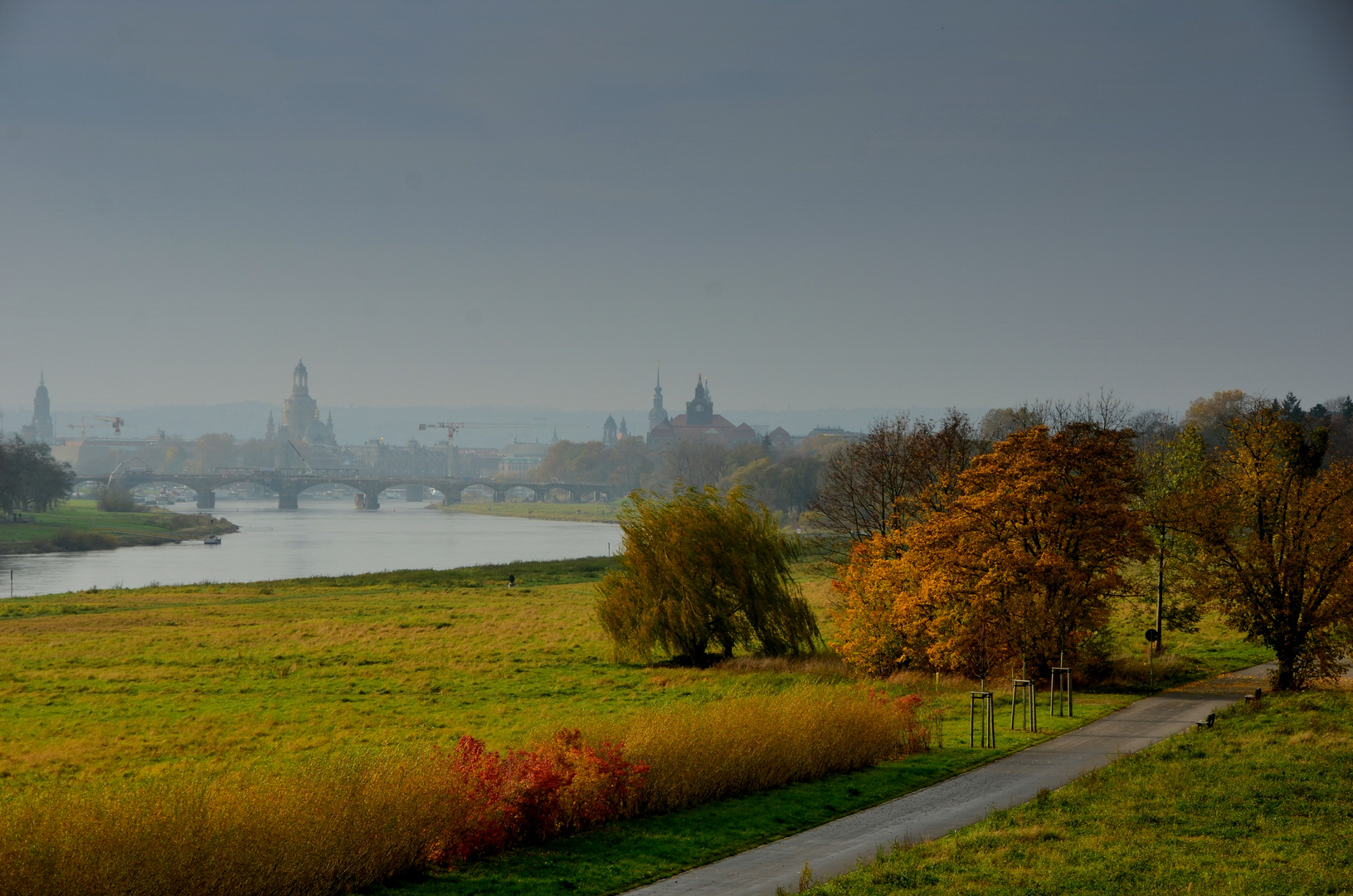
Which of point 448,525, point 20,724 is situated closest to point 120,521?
point 448,525

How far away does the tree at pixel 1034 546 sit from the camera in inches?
1033

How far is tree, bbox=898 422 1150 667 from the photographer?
26.2m

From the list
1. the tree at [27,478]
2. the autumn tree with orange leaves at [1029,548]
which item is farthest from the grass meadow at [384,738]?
the tree at [27,478]

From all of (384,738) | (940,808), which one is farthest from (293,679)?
(940,808)

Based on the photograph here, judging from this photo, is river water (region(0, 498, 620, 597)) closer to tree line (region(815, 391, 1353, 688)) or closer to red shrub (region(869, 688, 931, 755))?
tree line (region(815, 391, 1353, 688))

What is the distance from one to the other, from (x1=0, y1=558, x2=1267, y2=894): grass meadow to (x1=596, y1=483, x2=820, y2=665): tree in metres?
1.23

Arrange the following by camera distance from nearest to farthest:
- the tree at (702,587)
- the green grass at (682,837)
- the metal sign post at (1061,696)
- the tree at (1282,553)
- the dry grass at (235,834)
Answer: the dry grass at (235,834), the green grass at (682,837), the metal sign post at (1061,696), the tree at (1282,553), the tree at (702,587)

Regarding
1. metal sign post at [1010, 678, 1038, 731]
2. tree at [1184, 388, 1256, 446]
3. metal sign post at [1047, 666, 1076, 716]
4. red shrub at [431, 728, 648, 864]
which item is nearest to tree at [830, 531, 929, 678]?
metal sign post at [1047, 666, 1076, 716]

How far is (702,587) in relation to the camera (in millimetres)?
31625

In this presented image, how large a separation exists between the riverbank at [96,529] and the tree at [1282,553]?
335 ft

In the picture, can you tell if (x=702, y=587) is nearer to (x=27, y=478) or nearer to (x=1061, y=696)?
(x=1061, y=696)

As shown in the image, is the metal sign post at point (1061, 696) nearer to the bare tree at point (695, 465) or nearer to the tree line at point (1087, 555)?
the tree line at point (1087, 555)

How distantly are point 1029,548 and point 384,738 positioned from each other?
1614 centimetres

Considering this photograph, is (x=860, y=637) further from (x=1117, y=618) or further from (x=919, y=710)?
(x=1117, y=618)
